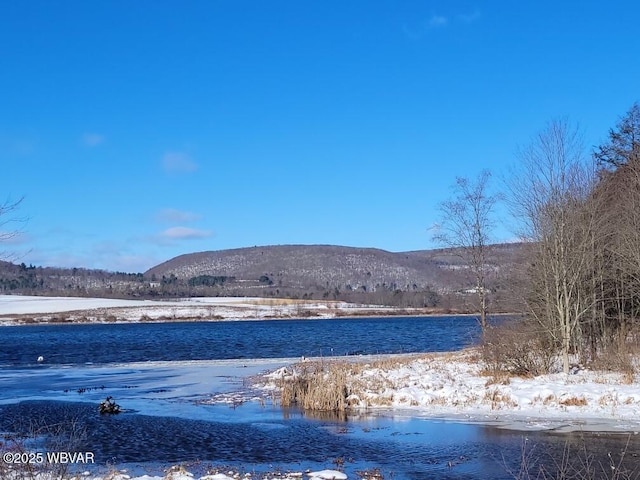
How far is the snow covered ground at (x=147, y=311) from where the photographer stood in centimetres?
12362

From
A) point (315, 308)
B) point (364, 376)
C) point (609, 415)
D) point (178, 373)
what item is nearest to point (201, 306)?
point (315, 308)

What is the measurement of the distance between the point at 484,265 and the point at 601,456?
2049 cm

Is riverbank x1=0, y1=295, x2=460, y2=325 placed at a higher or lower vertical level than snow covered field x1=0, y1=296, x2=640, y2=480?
higher

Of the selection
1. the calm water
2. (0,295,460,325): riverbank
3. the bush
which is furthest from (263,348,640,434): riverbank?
(0,295,460,325): riverbank

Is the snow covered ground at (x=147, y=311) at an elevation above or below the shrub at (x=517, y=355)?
above

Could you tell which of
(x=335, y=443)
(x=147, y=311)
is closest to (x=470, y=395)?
(x=335, y=443)

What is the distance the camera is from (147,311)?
131m

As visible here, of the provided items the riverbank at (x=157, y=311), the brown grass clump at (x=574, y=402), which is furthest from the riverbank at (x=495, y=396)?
the riverbank at (x=157, y=311)

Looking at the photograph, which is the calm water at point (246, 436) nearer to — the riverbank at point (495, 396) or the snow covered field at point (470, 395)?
the snow covered field at point (470, 395)

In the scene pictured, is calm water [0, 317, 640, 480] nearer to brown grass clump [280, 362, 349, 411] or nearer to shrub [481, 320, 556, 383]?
brown grass clump [280, 362, 349, 411]

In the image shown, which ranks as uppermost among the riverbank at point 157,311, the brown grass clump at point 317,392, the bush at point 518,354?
the riverbank at point 157,311

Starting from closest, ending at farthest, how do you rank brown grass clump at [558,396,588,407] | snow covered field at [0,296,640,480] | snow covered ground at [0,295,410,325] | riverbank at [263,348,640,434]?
snow covered field at [0,296,640,480], riverbank at [263,348,640,434], brown grass clump at [558,396,588,407], snow covered ground at [0,295,410,325]

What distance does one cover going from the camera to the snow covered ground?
12362 cm

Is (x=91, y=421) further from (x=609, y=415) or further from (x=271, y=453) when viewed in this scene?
(x=609, y=415)
